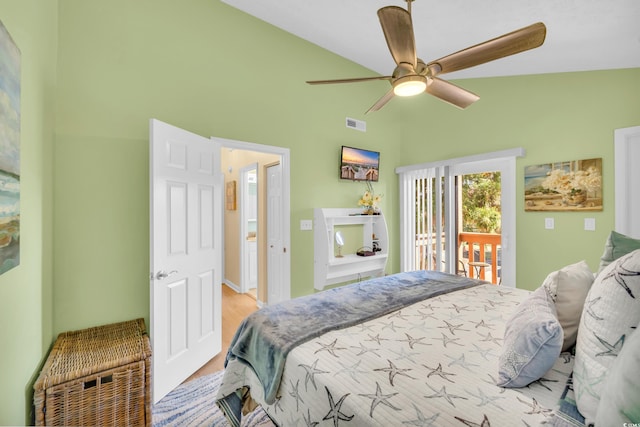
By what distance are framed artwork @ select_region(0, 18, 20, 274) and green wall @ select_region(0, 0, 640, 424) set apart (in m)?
0.12

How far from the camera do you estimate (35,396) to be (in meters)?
1.40

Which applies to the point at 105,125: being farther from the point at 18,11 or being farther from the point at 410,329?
the point at 410,329

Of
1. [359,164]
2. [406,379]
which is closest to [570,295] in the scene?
[406,379]

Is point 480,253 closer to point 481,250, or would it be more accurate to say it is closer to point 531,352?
point 481,250

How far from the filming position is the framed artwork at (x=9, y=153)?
1069 mm

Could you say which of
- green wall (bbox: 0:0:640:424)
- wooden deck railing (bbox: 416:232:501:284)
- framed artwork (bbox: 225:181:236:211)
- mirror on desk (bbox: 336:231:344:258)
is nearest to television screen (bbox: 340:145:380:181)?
green wall (bbox: 0:0:640:424)

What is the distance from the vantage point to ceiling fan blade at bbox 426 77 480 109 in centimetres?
204

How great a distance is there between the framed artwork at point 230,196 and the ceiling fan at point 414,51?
3.24m

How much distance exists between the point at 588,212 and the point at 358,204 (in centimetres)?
228

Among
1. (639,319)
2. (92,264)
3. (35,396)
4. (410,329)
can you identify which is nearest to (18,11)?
(92,264)

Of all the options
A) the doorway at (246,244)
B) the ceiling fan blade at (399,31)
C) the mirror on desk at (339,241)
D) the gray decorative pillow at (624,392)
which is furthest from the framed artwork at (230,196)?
the gray decorative pillow at (624,392)

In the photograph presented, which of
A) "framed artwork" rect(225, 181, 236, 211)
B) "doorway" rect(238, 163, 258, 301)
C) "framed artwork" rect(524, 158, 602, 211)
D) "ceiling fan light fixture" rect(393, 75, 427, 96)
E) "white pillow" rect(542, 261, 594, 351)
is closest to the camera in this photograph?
"white pillow" rect(542, 261, 594, 351)

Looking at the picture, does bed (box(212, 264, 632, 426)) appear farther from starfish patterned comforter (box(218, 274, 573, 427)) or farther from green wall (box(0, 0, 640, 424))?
green wall (box(0, 0, 640, 424))

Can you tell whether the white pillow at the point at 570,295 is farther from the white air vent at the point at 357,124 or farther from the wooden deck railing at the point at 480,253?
the white air vent at the point at 357,124
